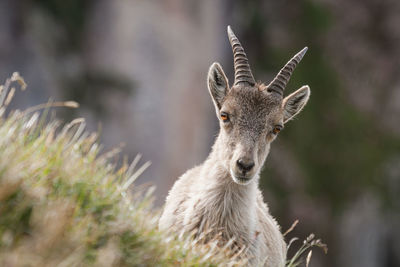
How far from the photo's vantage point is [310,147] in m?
28.3

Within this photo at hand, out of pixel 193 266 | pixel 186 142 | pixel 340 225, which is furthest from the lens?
pixel 340 225

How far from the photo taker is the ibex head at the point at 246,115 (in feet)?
25.9

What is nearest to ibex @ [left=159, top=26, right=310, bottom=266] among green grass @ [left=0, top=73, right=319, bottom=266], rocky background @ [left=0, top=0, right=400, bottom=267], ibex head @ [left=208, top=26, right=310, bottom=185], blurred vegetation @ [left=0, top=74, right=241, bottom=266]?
ibex head @ [left=208, top=26, right=310, bottom=185]

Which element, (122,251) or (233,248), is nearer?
(122,251)

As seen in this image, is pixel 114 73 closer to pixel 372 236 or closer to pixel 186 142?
pixel 186 142

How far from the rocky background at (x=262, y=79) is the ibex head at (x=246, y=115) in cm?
1429

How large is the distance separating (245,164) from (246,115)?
0.89m

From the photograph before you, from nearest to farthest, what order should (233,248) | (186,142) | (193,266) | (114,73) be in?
(193,266) → (233,248) → (114,73) → (186,142)

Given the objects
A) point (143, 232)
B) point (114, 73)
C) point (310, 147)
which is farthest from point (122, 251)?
point (310, 147)

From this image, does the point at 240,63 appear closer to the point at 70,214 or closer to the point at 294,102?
the point at 294,102

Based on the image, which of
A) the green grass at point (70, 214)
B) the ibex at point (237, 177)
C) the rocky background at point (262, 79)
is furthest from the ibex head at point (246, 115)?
the rocky background at point (262, 79)

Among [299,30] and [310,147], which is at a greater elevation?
[299,30]

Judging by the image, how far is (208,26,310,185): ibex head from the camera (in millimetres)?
7887

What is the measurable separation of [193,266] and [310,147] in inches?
897
